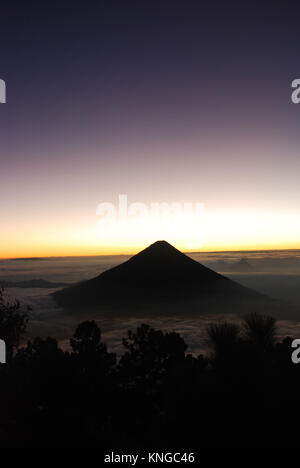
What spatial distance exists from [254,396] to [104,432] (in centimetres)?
660

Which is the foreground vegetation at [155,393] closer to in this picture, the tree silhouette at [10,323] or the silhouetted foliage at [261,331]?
the silhouetted foliage at [261,331]

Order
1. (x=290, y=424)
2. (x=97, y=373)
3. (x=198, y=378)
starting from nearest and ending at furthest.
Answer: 1. (x=290, y=424)
2. (x=198, y=378)
3. (x=97, y=373)

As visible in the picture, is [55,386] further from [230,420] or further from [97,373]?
[230,420]

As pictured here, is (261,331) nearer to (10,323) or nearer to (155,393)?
(155,393)

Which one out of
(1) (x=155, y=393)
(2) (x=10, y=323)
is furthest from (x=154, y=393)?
(2) (x=10, y=323)

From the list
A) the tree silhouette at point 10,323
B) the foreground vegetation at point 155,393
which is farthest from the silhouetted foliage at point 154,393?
the tree silhouette at point 10,323

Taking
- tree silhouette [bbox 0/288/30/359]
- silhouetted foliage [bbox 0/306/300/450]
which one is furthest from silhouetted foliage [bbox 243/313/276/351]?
tree silhouette [bbox 0/288/30/359]

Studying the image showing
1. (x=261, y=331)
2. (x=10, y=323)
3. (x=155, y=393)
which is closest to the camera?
(x=261, y=331)

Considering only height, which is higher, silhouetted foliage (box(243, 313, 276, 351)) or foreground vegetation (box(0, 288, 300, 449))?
→ silhouetted foliage (box(243, 313, 276, 351))

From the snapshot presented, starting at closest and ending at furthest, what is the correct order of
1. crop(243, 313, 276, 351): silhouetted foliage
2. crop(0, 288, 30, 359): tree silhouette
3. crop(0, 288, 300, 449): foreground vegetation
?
crop(0, 288, 300, 449): foreground vegetation
crop(243, 313, 276, 351): silhouetted foliage
crop(0, 288, 30, 359): tree silhouette

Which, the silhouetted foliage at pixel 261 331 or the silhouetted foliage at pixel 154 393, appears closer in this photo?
the silhouetted foliage at pixel 154 393

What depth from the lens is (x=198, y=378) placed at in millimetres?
13195

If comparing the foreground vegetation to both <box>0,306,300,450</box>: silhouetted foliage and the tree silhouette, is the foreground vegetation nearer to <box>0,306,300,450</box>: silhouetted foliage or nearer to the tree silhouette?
<box>0,306,300,450</box>: silhouetted foliage
